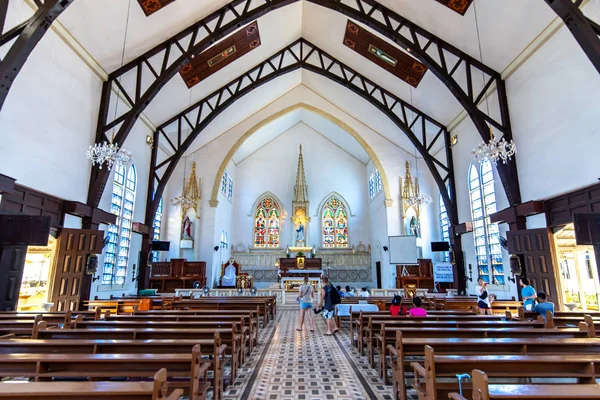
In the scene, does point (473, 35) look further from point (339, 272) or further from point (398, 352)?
point (339, 272)

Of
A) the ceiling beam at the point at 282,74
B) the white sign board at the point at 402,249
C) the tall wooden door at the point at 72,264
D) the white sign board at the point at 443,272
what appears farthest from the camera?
the white sign board at the point at 402,249

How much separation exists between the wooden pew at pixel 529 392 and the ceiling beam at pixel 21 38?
8004 mm

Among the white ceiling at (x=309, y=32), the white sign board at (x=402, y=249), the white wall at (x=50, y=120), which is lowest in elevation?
the white sign board at (x=402, y=249)

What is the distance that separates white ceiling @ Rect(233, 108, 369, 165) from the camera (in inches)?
732

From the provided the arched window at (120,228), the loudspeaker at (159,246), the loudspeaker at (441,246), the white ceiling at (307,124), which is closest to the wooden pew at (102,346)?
the arched window at (120,228)

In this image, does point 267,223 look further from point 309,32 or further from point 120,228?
point 309,32

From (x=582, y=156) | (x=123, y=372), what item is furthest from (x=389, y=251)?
(x=123, y=372)

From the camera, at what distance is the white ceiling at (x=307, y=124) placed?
18591mm

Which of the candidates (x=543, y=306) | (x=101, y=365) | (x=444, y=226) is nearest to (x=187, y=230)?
(x=444, y=226)

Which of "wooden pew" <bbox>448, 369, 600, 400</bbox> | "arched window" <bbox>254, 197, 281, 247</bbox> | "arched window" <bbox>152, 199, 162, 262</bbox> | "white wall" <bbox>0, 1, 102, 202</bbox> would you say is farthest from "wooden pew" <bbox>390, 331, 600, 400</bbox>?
"arched window" <bbox>254, 197, 281, 247</bbox>

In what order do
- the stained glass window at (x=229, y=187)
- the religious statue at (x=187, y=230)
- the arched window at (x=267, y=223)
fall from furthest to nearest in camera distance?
the arched window at (x=267, y=223) < the stained glass window at (x=229, y=187) < the religious statue at (x=187, y=230)

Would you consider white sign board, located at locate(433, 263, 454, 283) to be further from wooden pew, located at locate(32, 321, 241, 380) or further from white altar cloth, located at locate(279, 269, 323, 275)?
wooden pew, located at locate(32, 321, 241, 380)

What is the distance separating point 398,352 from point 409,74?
11.1 metres

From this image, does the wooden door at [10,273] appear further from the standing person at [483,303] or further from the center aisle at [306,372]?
the standing person at [483,303]
